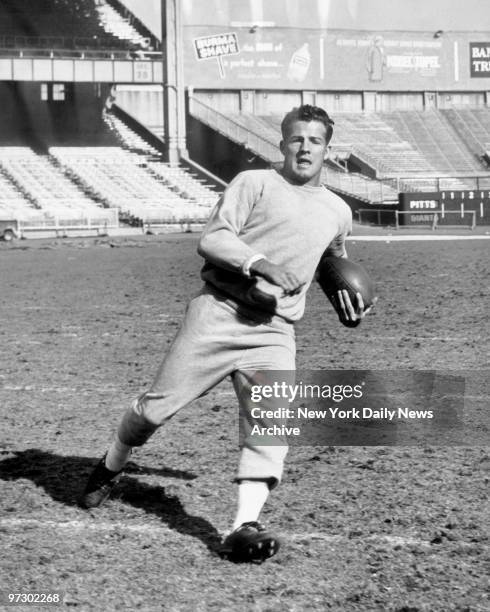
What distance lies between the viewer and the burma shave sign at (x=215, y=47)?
64.4 meters

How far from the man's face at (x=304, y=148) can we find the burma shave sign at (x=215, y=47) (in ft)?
201

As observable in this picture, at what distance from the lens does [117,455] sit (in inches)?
200

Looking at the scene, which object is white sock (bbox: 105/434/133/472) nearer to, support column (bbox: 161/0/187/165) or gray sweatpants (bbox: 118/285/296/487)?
gray sweatpants (bbox: 118/285/296/487)

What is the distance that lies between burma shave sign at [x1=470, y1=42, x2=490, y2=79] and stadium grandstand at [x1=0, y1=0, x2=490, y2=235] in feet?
0.33

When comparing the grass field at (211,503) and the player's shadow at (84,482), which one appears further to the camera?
the player's shadow at (84,482)

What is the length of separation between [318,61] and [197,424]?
62.2m

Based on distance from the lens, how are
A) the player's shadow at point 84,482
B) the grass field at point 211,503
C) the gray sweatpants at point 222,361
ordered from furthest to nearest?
the player's shadow at point 84,482 → the gray sweatpants at point 222,361 → the grass field at point 211,503

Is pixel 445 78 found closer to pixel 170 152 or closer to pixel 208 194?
pixel 170 152

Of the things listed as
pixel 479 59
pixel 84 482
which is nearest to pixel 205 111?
pixel 479 59

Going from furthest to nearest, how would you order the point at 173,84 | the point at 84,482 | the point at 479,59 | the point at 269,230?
the point at 479,59 < the point at 173,84 < the point at 84,482 < the point at 269,230

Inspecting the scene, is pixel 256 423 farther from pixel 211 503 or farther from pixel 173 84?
pixel 173 84

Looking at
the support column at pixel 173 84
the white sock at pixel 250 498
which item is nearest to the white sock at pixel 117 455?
the white sock at pixel 250 498

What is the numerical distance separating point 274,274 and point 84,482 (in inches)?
76.9

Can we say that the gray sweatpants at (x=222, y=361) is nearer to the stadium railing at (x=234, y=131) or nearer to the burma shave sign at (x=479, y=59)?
the stadium railing at (x=234, y=131)
